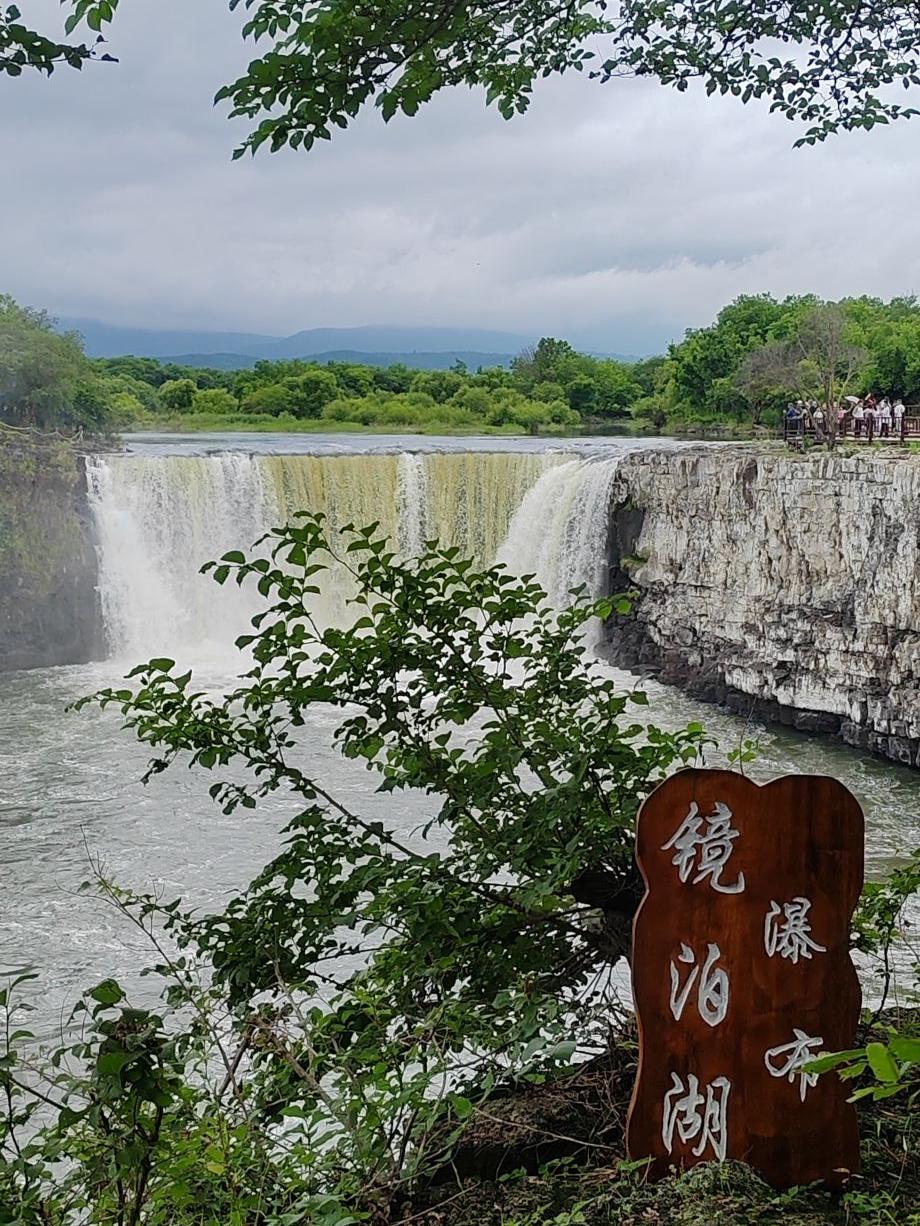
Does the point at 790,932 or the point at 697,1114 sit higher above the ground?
the point at 790,932

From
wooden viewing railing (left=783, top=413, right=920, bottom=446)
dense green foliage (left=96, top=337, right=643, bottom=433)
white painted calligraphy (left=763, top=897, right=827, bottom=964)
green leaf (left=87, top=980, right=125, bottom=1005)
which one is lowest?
white painted calligraphy (left=763, top=897, right=827, bottom=964)

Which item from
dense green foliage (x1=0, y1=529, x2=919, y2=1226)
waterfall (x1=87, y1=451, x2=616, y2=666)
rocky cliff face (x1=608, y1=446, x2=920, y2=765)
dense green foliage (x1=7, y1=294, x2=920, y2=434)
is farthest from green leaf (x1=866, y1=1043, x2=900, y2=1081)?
dense green foliage (x1=7, y1=294, x2=920, y2=434)

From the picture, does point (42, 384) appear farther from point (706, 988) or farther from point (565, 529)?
point (706, 988)

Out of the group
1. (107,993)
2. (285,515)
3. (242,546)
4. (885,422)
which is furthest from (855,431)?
(107,993)

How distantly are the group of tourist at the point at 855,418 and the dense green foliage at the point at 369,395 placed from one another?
21.8 ft

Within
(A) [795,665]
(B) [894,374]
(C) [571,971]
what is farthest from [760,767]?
(B) [894,374]

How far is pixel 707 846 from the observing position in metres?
1.93

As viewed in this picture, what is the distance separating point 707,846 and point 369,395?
1931 centimetres

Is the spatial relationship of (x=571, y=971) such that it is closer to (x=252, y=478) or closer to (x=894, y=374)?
(x=252, y=478)

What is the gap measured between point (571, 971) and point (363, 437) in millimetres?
16587

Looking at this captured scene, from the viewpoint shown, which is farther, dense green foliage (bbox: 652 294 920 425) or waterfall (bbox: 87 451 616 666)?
dense green foliage (bbox: 652 294 920 425)

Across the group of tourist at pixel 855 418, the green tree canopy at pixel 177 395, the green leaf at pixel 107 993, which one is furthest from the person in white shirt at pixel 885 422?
the green leaf at pixel 107 993

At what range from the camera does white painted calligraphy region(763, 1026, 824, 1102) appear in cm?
191

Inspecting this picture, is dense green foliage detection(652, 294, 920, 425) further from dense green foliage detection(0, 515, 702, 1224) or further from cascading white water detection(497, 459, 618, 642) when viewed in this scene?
dense green foliage detection(0, 515, 702, 1224)
